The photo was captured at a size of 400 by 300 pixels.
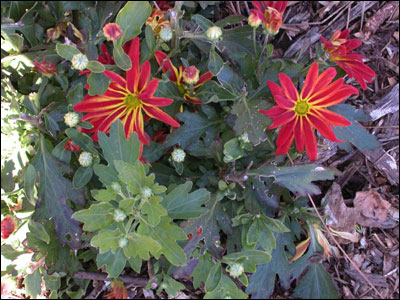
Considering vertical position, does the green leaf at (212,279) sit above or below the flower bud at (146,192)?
below

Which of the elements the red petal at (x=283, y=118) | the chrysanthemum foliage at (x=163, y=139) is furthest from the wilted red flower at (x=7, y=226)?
the red petal at (x=283, y=118)

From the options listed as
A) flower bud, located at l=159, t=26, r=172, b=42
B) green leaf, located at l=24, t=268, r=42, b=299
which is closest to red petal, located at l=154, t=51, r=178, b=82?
flower bud, located at l=159, t=26, r=172, b=42

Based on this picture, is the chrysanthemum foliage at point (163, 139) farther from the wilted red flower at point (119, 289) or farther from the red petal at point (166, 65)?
the wilted red flower at point (119, 289)

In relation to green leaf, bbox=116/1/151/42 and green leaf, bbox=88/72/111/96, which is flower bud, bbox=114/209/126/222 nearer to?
green leaf, bbox=88/72/111/96

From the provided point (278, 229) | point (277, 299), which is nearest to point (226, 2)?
point (278, 229)

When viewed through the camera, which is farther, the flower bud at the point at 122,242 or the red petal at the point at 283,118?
the red petal at the point at 283,118

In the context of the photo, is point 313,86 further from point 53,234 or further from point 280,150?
point 53,234

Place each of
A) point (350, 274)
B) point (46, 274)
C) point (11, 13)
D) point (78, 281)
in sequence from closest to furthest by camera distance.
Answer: point (11, 13) → point (46, 274) → point (78, 281) → point (350, 274)
